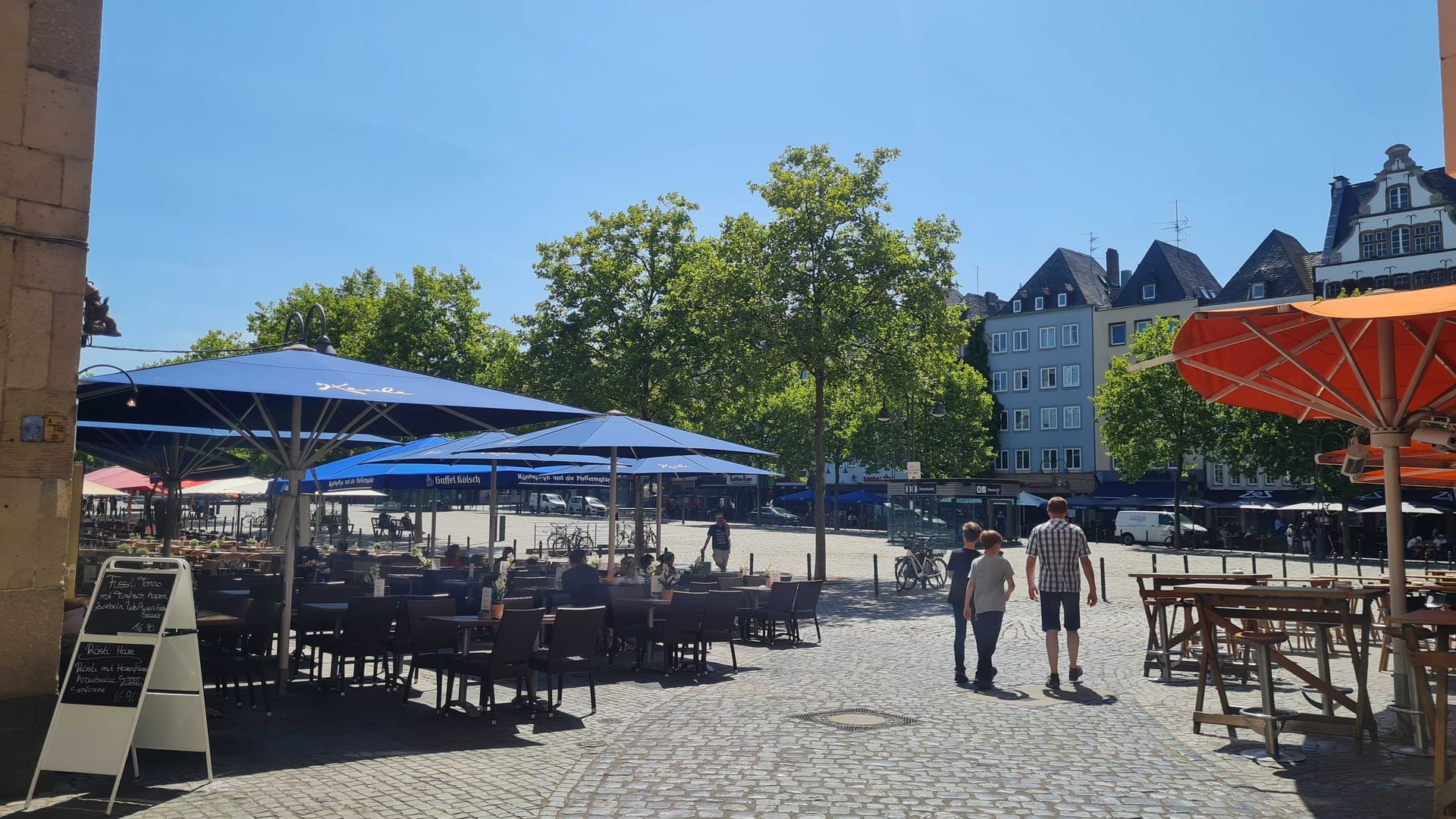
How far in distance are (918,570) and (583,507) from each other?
55.5 metres

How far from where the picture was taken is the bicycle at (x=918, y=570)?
25734mm

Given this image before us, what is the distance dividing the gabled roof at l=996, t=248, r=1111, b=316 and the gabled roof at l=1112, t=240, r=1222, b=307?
2936 millimetres

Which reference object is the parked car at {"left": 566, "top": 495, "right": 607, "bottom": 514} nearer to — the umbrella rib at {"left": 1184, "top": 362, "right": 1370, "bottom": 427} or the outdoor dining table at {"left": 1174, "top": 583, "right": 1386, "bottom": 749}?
the umbrella rib at {"left": 1184, "top": 362, "right": 1370, "bottom": 427}

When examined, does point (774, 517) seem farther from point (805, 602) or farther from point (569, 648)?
point (569, 648)

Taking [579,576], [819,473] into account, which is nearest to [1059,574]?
[579,576]

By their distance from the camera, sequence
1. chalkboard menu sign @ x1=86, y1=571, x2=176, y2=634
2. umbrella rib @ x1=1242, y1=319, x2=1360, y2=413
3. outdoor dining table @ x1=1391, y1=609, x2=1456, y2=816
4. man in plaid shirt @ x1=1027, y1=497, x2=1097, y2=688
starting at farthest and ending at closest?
man in plaid shirt @ x1=1027, y1=497, x2=1097, y2=688 < umbrella rib @ x1=1242, y1=319, x2=1360, y2=413 < chalkboard menu sign @ x1=86, y1=571, x2=176, y2=634 < outdoor dining table @ x1=1391, y1=609, x2=1456, y2=816

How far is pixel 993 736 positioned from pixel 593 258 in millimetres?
25928

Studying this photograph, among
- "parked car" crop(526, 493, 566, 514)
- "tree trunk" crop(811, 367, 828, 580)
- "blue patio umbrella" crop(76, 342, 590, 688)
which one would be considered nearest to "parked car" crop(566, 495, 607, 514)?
"parked car" crop(526, 493, 566, 514)

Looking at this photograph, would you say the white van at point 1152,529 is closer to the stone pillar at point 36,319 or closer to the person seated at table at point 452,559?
the person seated at table at point 452,559

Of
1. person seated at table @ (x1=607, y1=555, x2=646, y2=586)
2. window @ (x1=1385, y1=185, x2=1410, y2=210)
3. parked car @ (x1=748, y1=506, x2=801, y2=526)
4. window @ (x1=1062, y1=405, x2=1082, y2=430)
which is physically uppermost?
window @ (x1=1385, y1=185, x2=1410, y2=210)

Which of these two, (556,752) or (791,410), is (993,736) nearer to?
(556,752)

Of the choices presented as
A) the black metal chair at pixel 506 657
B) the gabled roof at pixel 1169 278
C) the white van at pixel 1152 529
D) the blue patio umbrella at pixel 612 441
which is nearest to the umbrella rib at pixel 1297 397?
the black metal chair at pixel 506 657

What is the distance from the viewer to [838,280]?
2681 cm

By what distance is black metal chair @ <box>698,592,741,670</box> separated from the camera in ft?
42.2
